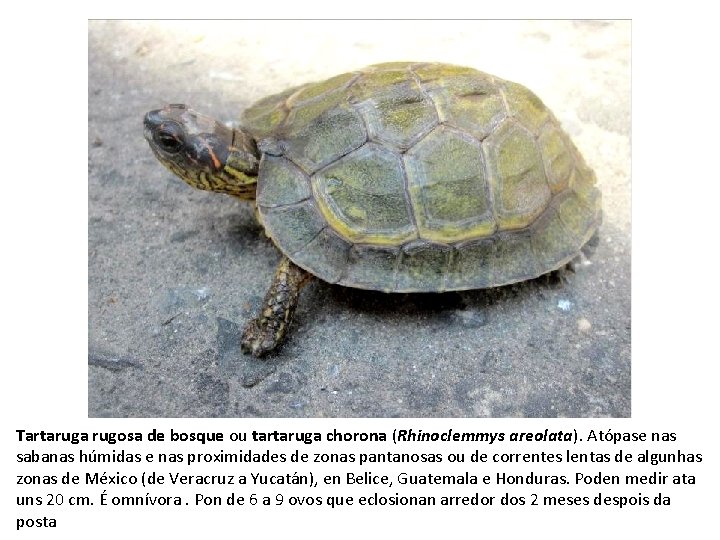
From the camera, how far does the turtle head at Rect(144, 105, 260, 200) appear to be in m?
3.16

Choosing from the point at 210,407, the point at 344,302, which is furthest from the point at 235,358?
the point at 344,302

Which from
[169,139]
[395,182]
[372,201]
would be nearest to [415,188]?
[395,182]

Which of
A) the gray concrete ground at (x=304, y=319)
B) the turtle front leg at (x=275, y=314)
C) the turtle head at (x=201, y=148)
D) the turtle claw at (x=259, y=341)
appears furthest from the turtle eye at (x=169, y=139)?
the turtle claw at (x=259, y=341)

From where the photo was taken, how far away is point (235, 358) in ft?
9.85

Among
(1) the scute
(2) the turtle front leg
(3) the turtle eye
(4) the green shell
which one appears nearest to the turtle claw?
(2) the turtle front leg

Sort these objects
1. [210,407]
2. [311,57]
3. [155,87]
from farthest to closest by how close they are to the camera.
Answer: [311,57] < [155,87] < [210,407]

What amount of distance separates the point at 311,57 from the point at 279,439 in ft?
10.6

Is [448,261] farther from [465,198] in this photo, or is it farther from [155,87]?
[155,87]

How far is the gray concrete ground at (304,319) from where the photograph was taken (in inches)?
113

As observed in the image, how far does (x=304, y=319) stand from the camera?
10.4 ft

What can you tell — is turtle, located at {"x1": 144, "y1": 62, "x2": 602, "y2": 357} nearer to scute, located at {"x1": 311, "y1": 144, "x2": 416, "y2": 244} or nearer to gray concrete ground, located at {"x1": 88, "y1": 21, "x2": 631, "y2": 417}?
scute, located at {"x1": 311, "y1": 144, "x2": 416, "y2": 244}

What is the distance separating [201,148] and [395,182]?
3.14 ft

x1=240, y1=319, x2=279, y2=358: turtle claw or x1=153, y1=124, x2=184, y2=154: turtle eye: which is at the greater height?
x1=153, y1=124, x2=184, y2=154: turtle eye

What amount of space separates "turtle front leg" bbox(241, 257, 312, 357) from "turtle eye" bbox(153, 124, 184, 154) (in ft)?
2.54
